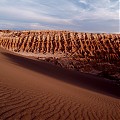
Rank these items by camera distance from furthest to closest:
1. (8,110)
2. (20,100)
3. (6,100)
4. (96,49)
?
1. (96,49)
2. (20,100)
3. (6,100)
4. (8,110)

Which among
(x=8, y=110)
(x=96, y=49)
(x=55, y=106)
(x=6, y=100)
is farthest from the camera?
(x=96, y=49)

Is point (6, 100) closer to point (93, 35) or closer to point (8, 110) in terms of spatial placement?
point (8, 110)

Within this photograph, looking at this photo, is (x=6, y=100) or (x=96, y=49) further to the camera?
(x=96, y=49)

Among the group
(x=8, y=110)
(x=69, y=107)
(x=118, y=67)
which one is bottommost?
(x=118, y=67)

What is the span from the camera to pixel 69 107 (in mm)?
7824

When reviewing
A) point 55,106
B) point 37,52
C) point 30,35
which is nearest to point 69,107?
point 55,106

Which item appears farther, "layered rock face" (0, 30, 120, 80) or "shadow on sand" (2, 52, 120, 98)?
"layered rock face" (0, 30, 120, 80)

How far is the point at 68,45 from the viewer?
151 feet

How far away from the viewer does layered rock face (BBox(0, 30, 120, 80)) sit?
4056cm

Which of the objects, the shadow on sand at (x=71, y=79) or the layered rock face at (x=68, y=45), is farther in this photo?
the layered rock face at (x=68, y=45)

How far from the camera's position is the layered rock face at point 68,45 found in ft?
133

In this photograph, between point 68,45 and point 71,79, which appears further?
point 68,45

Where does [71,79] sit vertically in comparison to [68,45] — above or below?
below

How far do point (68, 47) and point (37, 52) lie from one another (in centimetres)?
530
